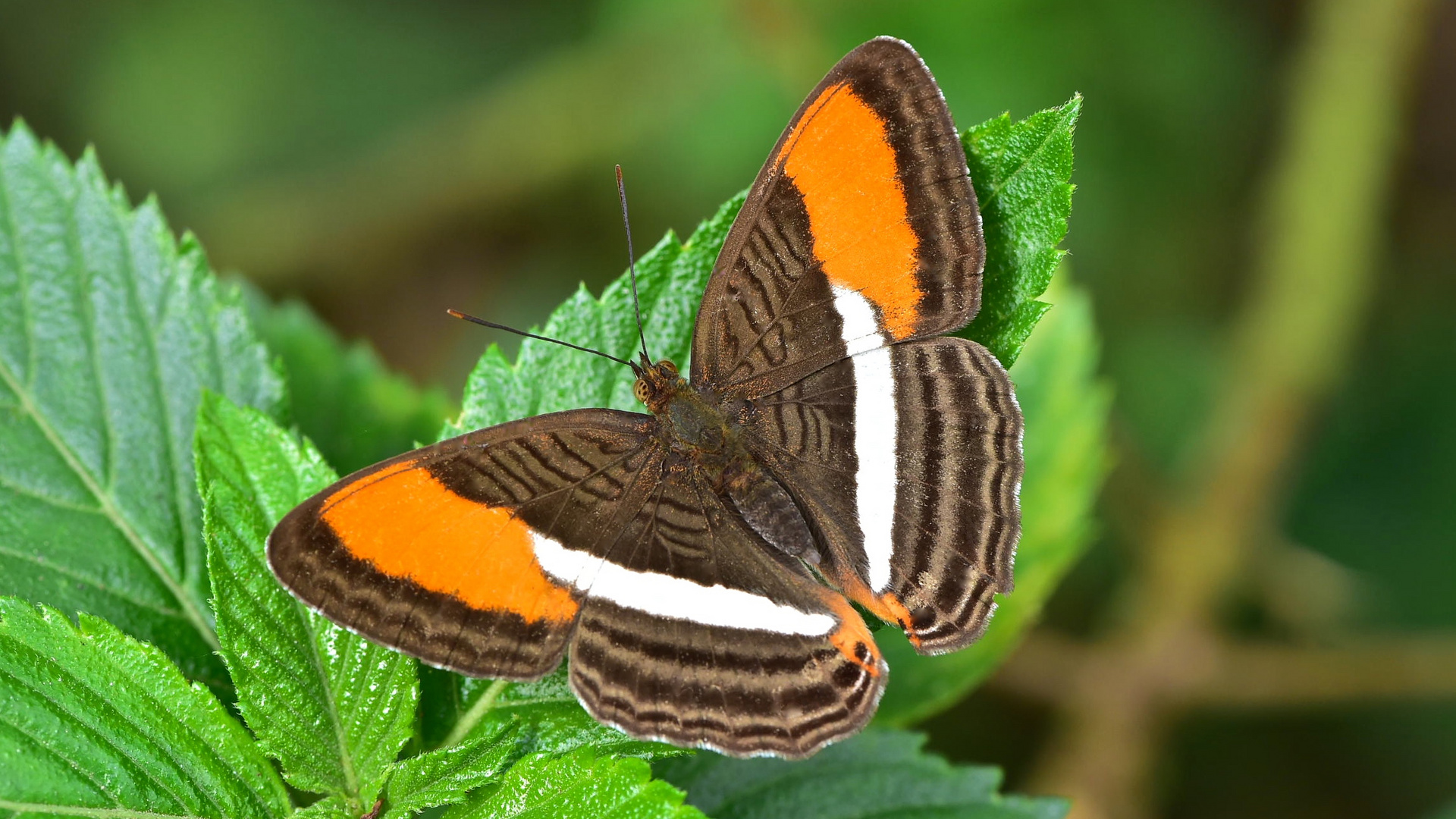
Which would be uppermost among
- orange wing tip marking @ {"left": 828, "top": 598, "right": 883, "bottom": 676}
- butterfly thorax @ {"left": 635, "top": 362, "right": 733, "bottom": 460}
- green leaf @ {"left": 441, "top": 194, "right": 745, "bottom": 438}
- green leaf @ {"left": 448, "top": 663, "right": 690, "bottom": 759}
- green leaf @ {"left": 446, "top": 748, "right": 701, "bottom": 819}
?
green leaf @ {"left": 441, "top": 194, "right": 745, "bottom": 438}

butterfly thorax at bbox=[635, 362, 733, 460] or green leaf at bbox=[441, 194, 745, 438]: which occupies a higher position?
green leaf at bbox=[441, 194, 745, 438]

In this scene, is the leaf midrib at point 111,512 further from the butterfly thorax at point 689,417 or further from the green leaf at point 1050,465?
the green leaf at point 1050,465

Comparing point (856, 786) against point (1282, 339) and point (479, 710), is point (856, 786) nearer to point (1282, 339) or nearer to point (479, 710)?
point (479, 710)

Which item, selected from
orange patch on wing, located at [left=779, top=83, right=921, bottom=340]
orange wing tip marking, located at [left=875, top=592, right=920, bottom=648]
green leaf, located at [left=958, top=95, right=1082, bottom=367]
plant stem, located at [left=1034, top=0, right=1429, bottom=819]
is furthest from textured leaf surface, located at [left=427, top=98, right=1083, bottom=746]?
plant stem, located at [left=1034, top=0, right=1429, bottom=819]

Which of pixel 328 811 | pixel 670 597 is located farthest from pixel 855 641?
pixel 328 811

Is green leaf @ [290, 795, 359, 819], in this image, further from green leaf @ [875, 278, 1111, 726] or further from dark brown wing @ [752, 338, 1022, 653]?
green leaf @ [875, 278, 1111, 726]

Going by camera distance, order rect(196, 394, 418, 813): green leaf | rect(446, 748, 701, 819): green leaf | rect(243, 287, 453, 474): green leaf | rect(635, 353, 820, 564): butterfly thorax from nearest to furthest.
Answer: rect(446, 748, 701, 819): green leaf < rect(196, 394, 418, 813): green leaf < rect(635, 353, 820, 564): butterfly thorax < rect(243, 287, 453, 474): green leaf
